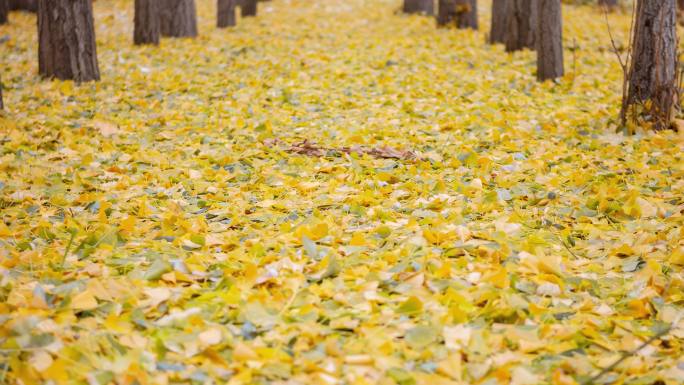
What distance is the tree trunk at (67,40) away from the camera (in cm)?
668

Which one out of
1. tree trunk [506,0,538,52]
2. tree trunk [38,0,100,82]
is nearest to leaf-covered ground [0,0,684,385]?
tree trunk [38,0,100,82]

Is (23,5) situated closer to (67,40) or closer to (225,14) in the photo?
(225,14)

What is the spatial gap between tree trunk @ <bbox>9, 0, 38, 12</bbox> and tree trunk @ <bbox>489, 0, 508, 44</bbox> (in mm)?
8628

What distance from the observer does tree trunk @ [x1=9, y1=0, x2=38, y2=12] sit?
12117mm

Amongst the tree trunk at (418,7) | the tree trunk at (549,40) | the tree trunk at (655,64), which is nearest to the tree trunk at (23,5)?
the tree trunk at (418,7)

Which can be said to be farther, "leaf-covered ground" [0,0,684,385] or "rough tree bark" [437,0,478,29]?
"rough tree bark" [437,0,478,29]

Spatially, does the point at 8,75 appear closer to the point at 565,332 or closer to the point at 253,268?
the point at 253,268

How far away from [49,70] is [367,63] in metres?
3.82

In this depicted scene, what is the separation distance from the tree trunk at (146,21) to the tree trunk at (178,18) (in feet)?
2.46

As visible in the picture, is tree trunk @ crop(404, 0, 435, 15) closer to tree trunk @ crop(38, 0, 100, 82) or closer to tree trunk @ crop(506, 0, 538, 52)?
tree trunk @ crop(506, 0, 538, 52)

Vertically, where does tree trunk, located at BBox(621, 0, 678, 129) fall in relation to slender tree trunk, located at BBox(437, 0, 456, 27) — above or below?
below

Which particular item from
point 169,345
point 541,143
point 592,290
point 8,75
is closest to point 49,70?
point 8,75

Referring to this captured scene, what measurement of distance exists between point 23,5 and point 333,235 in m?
11.5

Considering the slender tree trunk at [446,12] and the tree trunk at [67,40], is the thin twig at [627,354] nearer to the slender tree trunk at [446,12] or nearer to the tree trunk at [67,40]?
the tree trunk at [67,40]
